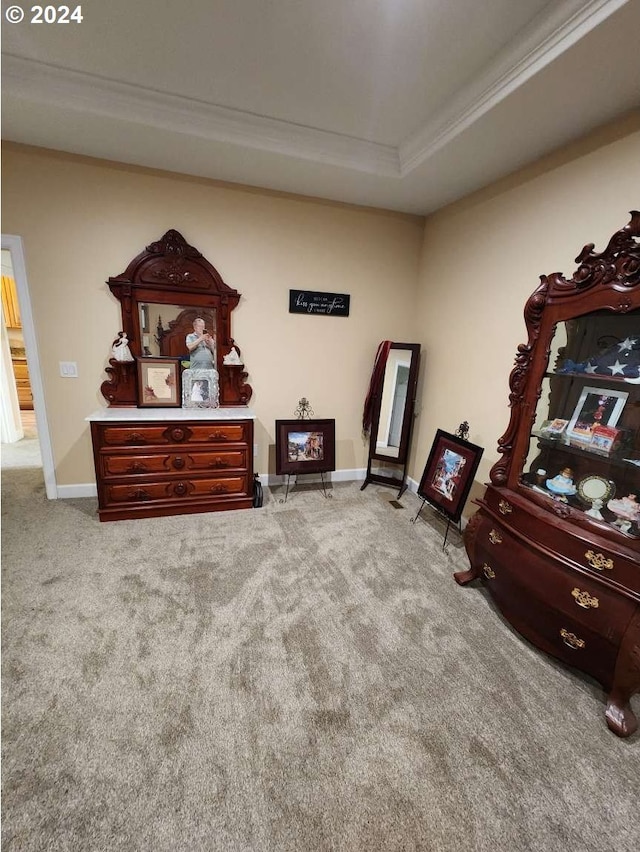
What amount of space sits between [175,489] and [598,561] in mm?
2673

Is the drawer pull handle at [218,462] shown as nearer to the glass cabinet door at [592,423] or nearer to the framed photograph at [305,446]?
the framed photograph at [305,446]

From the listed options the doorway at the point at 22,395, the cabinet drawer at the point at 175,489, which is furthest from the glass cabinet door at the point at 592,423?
the doorway at the point at 22,395

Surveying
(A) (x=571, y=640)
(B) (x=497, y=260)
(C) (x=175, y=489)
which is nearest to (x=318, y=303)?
(B) (x=497, y=260)

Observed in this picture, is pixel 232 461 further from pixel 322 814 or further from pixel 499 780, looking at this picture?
pixel 499 780

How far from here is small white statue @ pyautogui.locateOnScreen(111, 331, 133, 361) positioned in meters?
2.69

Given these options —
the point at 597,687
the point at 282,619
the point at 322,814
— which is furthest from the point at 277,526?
the point at 597,687

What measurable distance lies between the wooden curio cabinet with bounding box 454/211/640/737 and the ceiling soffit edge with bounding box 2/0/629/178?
849 mm

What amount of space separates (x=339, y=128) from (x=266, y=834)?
11.1ft

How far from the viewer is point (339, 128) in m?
2.19

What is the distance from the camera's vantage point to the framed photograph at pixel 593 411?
5.10 feet

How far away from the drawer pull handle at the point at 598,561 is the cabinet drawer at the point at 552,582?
67 millimetres

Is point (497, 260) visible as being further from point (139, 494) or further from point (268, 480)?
point (139, 494)

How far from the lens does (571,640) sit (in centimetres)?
149

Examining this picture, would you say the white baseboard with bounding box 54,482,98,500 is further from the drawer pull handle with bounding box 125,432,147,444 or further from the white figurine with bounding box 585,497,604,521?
the white figurine with bounding box 585,497,604,521
